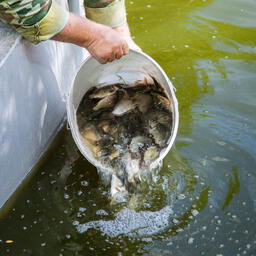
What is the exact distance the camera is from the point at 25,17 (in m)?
1.98

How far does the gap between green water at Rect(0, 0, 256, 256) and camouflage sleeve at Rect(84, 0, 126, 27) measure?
794 millimetres

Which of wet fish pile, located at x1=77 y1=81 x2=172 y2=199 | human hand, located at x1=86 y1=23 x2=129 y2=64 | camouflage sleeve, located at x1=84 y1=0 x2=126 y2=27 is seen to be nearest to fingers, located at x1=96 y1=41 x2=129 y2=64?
human hand, located at x1=86 y1=23 x2=129 y2=64

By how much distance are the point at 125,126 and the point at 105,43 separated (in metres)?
0.64

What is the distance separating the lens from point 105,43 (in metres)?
2.19

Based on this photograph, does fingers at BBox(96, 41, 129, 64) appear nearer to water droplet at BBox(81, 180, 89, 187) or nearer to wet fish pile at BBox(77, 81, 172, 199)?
wet fish pile at BBox(77, 81, 172, 199)

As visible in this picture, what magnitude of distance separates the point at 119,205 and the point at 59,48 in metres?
1.07

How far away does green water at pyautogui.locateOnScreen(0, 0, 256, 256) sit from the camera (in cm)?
219

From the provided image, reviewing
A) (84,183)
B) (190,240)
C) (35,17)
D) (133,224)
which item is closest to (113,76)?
(84,183)

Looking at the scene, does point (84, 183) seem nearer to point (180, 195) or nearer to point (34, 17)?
point (180, 195)

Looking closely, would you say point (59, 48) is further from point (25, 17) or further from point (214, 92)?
point (214, 92)

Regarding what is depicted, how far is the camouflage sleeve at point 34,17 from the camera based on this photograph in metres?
1.94

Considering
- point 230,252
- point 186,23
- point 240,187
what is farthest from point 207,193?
point 186,23

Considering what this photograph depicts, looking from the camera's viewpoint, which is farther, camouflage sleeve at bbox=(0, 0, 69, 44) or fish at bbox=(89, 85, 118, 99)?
fish at bbox=(89, 85, 118, 99)

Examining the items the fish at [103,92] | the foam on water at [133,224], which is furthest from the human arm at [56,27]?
the foam on water at [133,224]
